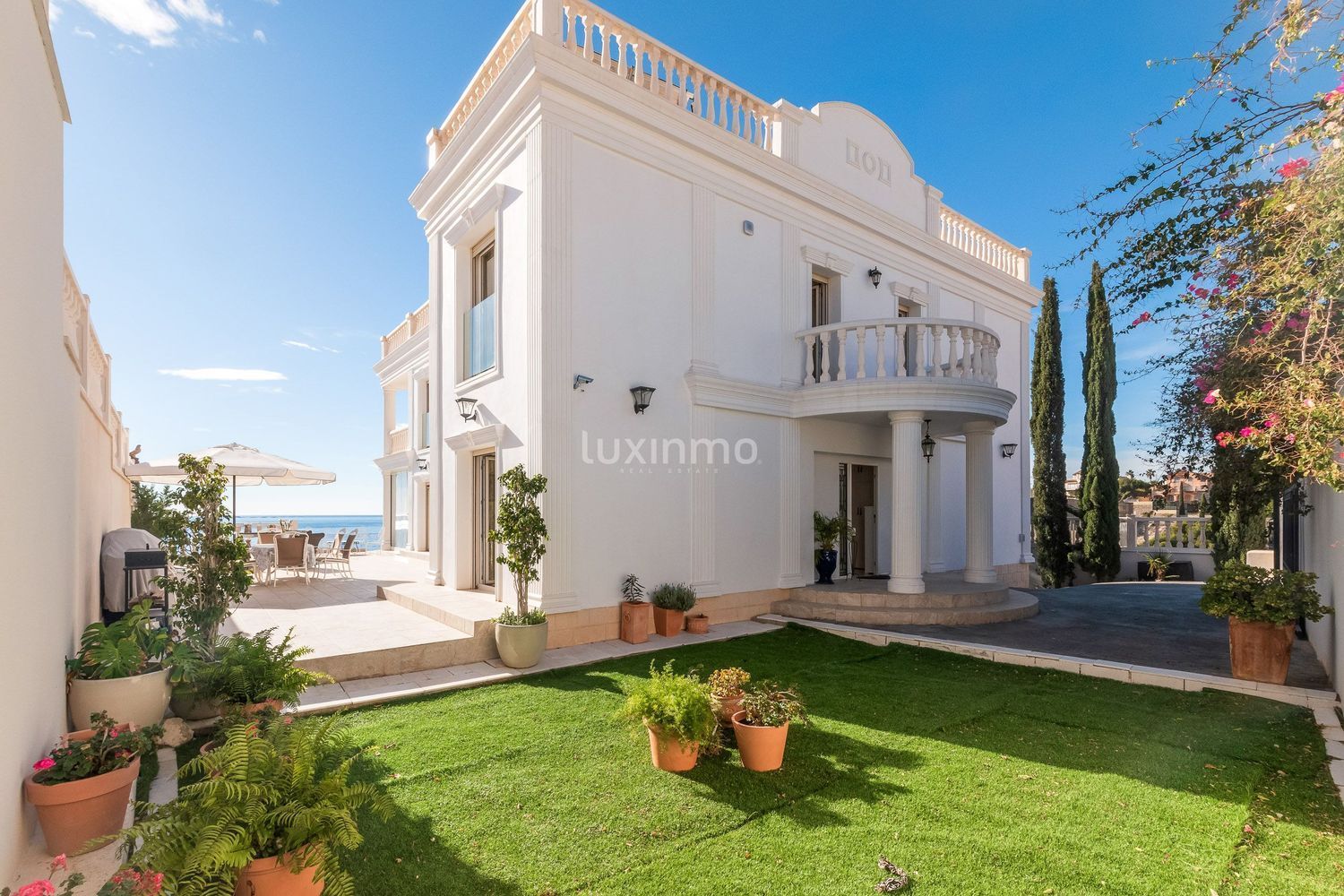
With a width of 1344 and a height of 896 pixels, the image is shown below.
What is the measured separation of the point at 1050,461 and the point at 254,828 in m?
17.0

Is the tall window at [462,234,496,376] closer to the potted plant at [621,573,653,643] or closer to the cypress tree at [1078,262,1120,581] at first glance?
the potted plant at [621,573,653,643]

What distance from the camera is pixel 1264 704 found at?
220 inches

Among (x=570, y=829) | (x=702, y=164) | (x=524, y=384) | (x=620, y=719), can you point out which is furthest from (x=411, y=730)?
(x=702, y=164)

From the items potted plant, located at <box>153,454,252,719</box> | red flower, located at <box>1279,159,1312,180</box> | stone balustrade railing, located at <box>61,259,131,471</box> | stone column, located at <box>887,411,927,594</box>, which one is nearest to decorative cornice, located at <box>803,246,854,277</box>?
stone column, located at <box>887,411,927,594</box>

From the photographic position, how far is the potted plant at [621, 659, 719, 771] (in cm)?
399

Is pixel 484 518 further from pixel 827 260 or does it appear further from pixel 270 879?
pixel 270 879

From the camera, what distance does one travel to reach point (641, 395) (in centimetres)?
812

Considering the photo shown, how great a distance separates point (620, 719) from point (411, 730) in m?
1.64

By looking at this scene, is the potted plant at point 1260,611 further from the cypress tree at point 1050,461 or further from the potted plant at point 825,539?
the cypress tree at point 1050,461

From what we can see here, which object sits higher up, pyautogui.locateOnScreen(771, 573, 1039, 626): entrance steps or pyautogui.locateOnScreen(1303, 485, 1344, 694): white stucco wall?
pyautogui.locateOnScreen(1303, 485, 1344, 694): white stucco wall

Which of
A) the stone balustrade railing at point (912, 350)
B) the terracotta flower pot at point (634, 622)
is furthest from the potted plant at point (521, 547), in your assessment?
the stone balustrade railing at point (912, 350)

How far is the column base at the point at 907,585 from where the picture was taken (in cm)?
929

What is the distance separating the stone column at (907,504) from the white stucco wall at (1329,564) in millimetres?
4184
